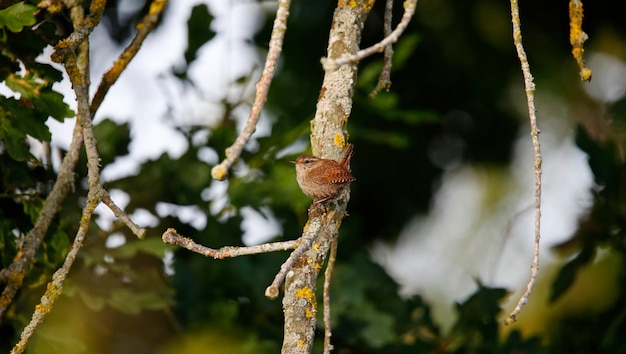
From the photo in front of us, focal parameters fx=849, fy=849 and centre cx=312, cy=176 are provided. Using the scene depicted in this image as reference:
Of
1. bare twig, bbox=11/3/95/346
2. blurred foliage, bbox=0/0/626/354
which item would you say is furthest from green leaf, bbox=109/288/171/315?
bare twig, bbox=11/3/95/346

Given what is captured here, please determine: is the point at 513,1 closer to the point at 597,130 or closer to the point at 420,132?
the point at 420,132

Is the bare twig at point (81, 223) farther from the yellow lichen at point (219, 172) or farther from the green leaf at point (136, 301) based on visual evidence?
the green leaf at point (136, 301)

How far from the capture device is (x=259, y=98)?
6.66 ft

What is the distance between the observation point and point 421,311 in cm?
482

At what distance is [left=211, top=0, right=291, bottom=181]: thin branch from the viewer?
184 cm

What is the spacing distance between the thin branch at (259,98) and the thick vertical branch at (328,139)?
51cm

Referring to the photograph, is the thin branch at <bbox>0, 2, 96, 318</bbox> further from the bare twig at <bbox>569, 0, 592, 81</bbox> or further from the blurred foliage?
the bare twig at <bbox>569, 0, 592, 81</bbox>

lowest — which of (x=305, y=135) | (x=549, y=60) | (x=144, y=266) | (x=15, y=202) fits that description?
(x=15, y=202)

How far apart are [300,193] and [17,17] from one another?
1.89m

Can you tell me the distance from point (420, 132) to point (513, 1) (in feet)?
10.2

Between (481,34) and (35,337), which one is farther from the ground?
(481,34)

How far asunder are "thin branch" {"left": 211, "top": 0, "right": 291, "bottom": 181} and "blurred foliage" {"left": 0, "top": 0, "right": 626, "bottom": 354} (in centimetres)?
102

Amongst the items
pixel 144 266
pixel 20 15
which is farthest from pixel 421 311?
pixel 20 15

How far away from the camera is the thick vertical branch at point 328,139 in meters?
2.43
